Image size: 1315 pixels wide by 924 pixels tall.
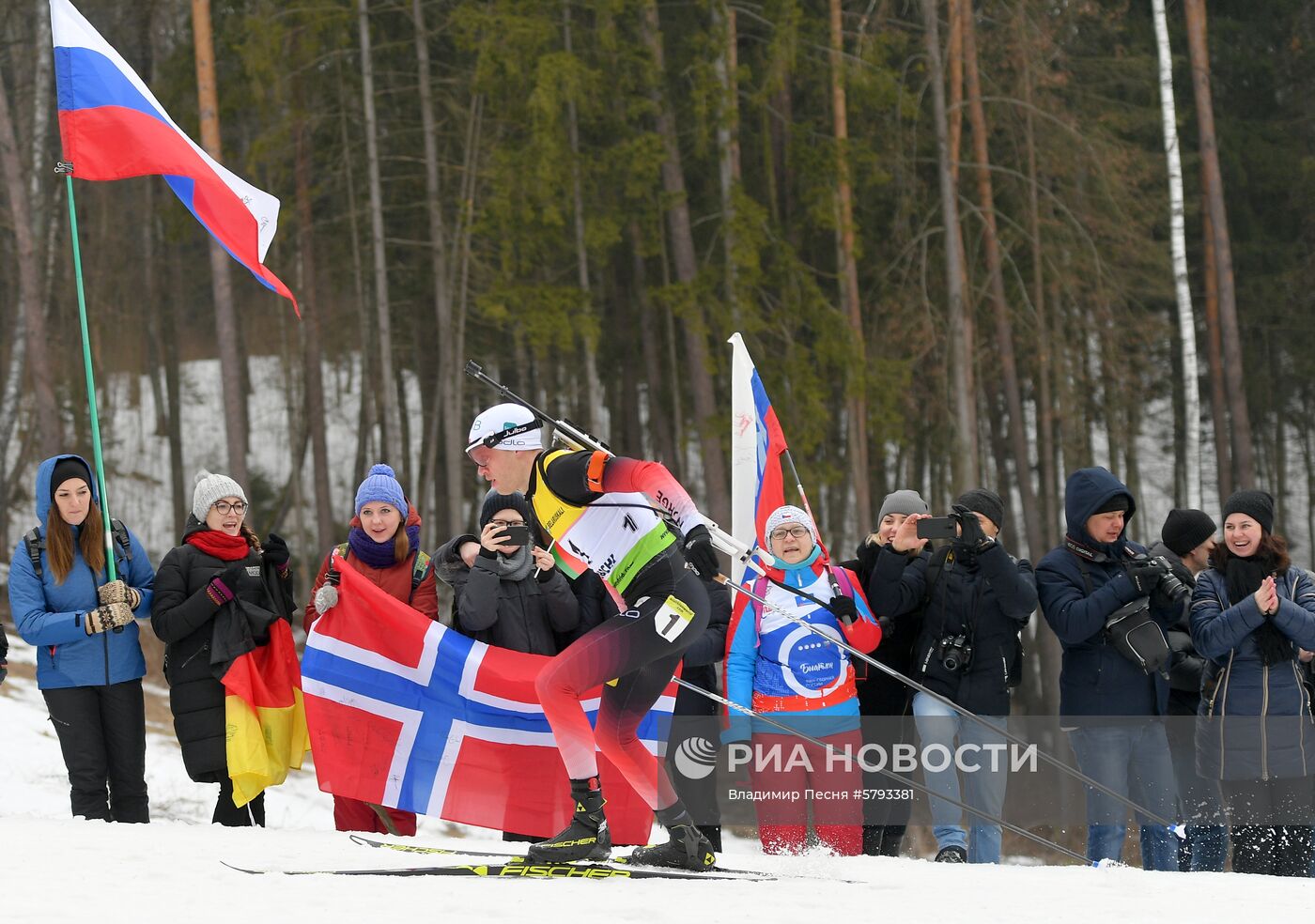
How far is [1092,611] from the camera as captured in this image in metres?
6.42

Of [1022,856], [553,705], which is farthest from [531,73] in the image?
[553,705]

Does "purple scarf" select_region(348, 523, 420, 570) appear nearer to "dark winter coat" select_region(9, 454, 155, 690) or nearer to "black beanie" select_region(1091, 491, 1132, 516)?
"dark winter coat" select_region(9, 454, 155, 690)

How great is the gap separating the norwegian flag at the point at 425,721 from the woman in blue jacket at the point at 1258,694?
111 inches

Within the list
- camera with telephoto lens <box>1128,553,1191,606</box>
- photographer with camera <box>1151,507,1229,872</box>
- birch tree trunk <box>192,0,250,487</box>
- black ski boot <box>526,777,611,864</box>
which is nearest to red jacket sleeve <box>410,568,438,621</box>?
black ski boot <box>526,777,611,864</box>

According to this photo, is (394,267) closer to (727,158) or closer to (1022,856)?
(727,158)

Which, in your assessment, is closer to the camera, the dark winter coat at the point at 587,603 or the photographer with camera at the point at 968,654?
the photographer with camera at the point at 968,654

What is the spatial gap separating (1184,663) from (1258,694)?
61 centimetres

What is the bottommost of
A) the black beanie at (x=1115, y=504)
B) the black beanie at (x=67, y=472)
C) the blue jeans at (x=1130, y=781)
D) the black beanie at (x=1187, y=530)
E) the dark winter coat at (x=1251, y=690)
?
the blue jeans at (x=1130, y=781)

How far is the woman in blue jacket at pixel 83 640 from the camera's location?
256 inches

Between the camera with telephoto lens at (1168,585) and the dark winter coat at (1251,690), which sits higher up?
the camera with telephoto lens at (1168,585)

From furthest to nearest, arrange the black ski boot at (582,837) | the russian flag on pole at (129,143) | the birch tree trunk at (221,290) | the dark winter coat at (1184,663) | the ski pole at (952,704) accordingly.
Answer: the birch tree trunk at (221,290)
the russian flag on pole at (129,143)
the dark winter coat at (1184,663)
the ski pole at (952,704)
the black ski boot at (582,837)

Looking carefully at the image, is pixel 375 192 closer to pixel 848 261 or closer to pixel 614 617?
pixel 848 261

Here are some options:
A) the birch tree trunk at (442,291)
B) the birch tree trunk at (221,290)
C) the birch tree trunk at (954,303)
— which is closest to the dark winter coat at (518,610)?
the birch tree trunk at (221,290)

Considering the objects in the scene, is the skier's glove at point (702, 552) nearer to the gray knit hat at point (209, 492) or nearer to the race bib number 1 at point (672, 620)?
the race bib number 1 at point (672, 620)
